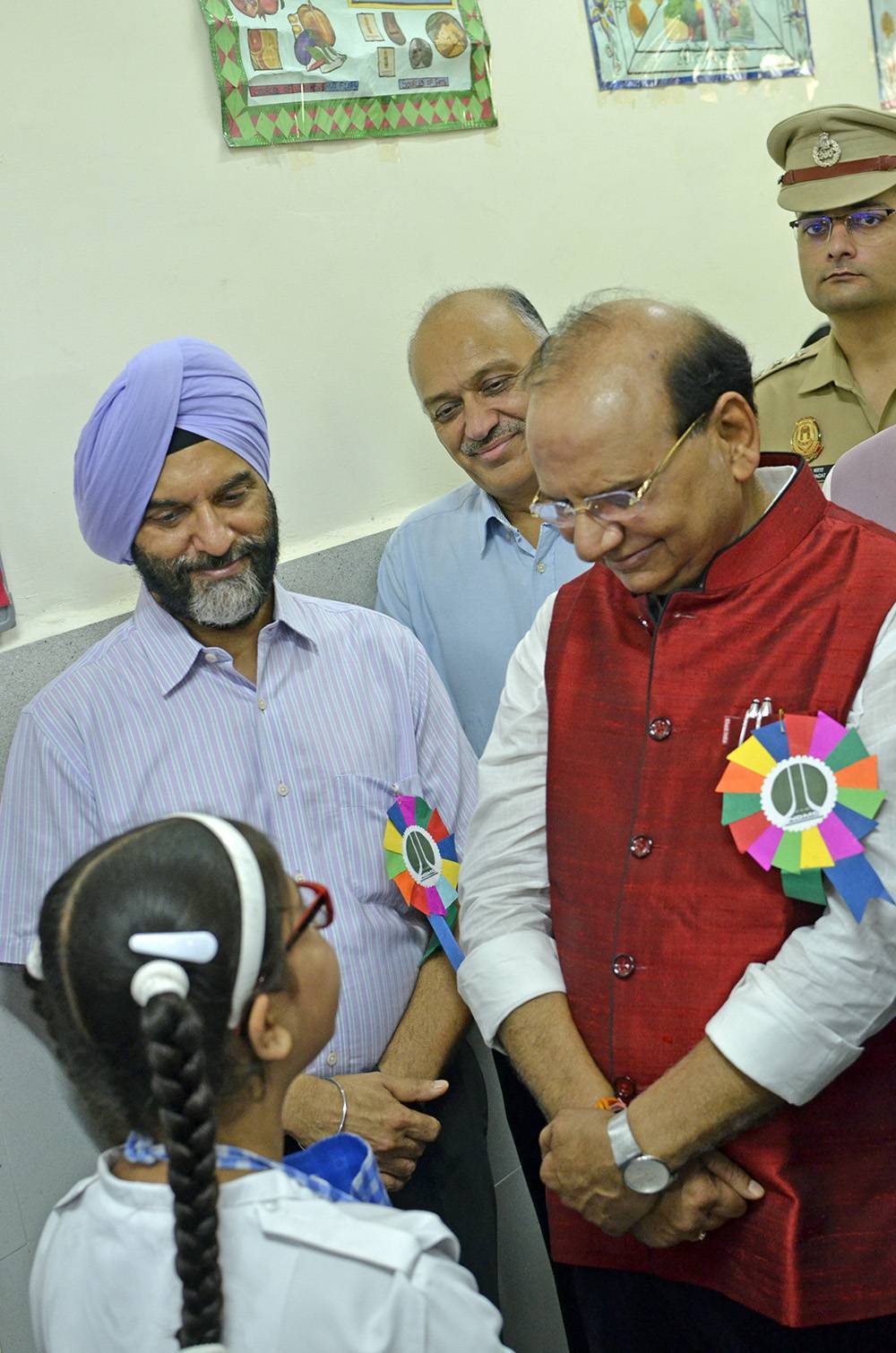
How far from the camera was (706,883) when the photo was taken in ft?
4.91

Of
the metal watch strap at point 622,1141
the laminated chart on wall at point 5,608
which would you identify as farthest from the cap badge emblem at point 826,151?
the metal watch strap at point 622,1141

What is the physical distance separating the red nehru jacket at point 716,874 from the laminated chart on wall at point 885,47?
314 cm

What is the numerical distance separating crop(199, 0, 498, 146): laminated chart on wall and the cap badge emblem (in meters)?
0.69

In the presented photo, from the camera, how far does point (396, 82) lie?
8.82ft

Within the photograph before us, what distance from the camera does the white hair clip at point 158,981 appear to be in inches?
42.8

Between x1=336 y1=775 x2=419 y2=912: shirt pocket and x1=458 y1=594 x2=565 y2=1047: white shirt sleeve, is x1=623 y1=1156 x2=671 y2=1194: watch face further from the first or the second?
x1=336 y1=775 x2=419 y2=912: shirt pocket

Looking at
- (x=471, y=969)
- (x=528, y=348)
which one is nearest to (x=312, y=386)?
(x=528, y=348)

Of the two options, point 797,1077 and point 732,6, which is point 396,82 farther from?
point 797,1077

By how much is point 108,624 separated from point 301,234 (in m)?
0.86

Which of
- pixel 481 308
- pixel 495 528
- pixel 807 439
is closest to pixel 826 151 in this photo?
pixel 807 439

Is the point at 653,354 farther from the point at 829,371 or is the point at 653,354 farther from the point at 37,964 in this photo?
the point at 829,371

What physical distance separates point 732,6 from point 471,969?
2.99 meters

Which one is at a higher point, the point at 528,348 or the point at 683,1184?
the point at 528,348

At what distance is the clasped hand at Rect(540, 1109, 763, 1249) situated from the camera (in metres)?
1.46
